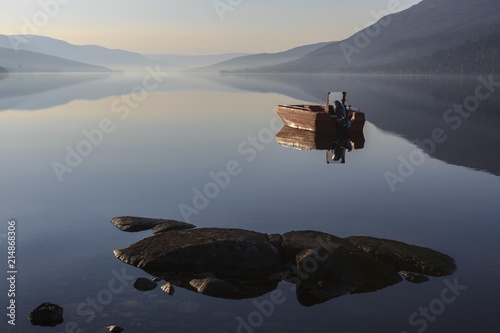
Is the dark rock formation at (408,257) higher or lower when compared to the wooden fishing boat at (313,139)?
higher

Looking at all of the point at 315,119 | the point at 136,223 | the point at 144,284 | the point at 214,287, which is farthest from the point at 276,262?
the point at 315,119

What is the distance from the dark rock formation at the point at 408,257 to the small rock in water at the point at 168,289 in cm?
627

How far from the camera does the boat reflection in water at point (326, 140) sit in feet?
136

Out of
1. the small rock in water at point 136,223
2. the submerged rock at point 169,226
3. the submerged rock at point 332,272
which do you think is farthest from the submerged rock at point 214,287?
the small rock in water at point 136,223

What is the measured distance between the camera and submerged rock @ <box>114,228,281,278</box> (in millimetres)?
15664

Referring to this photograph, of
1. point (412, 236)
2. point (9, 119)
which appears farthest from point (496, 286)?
point (9, 119)

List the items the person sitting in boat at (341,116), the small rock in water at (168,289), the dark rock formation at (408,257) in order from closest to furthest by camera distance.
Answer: the small rock in water at (168,289) < the dark rock formation at (408,257) < the person sitting in boat at (341,116)

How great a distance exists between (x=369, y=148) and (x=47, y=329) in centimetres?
3328

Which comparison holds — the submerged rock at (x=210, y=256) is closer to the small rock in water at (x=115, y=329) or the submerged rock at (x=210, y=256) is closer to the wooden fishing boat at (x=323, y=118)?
the small rock in water at (x=115, y=329)

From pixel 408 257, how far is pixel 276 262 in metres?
4.13

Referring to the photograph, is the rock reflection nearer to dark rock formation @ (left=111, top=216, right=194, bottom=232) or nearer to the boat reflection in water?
dark rock formation @ (left=111, top=216, right=194, bottom=232)

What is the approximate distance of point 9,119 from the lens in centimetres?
6431

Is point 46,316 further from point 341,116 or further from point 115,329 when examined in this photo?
point 341,116

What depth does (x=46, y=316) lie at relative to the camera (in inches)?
505
